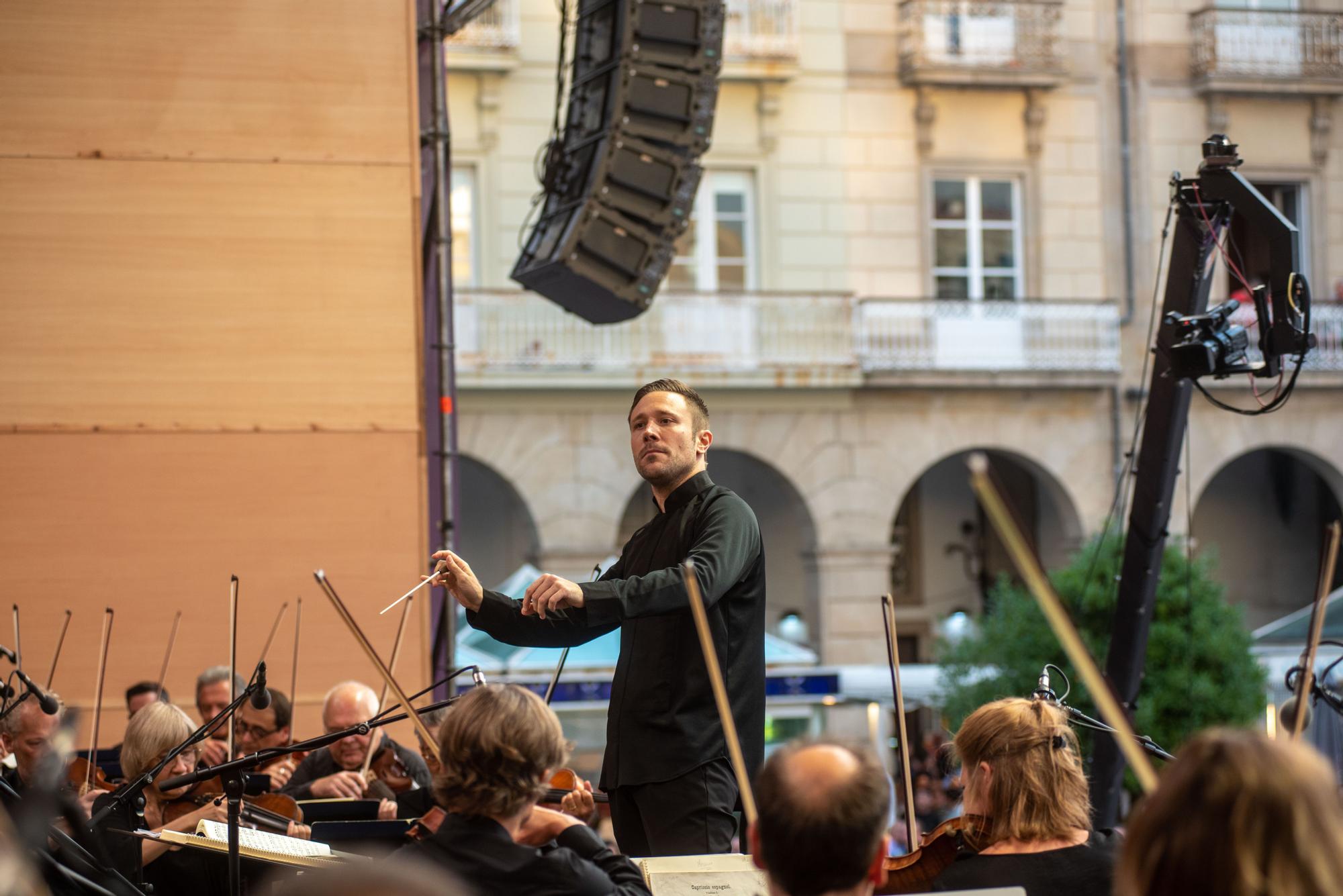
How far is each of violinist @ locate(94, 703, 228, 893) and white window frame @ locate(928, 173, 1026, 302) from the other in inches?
474

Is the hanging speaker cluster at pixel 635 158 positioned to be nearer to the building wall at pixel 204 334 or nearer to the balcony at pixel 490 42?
the building wall at pixel 204 334

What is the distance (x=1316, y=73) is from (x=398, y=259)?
40.5 feet

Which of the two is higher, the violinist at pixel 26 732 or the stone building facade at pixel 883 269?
the stone building facade at pixel 883 269

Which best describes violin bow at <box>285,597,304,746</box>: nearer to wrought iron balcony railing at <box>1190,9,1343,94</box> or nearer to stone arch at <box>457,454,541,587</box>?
stone arch at <box>457,454,541,587</box>

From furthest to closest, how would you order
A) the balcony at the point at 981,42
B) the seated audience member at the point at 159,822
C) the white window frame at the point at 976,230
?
the white window frame at the point at 976,230, the balcony at the point at 981,42, the seated audience member at the point at 159,822

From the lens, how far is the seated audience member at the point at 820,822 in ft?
5.91

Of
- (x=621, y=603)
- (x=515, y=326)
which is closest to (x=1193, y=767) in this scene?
(x=621, y=603)

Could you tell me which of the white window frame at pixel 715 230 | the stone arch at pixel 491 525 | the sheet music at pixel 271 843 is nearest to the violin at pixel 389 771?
the sheet music at pixel 271 843

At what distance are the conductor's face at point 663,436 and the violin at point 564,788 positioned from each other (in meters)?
0.62

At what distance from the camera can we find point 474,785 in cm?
222

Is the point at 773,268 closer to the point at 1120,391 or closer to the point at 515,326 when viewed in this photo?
the point at 515,326

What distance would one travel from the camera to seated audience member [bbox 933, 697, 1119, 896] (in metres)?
2.51

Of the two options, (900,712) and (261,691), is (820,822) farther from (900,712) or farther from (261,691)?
(261,691)

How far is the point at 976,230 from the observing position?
15.1m
